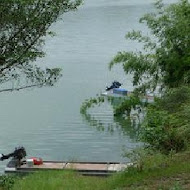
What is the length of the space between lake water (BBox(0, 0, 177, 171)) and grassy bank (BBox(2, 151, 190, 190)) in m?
3.86

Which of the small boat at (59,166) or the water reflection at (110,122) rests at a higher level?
the water reflection at (110,122)

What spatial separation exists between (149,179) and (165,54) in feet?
38.5

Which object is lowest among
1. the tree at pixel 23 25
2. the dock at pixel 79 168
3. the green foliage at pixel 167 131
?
the dock at pixel 79 168

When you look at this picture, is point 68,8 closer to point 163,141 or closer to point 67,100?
point 163,141

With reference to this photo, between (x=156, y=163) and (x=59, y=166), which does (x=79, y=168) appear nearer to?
(x=59, y=166)

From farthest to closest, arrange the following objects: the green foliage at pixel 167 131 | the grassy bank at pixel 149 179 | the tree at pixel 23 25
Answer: the green foliage at pixel 167 131 < the tree at pixel 23 25 < the grassy bank at pixel 149 179

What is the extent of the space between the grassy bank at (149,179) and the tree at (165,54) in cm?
751

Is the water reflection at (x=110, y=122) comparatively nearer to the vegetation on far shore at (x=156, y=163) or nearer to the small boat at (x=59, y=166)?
the small boat at (x=59, y=166)

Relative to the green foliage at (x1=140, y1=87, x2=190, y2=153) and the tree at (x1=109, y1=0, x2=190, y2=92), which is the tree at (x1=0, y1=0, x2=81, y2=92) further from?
the tree at (x1=109, y1=0, x2=190, y2=92)

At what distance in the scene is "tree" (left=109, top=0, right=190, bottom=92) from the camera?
17.9m

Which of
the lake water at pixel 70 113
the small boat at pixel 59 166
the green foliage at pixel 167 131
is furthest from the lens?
the lake water at pixel 70 113

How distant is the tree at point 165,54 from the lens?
58.6 feet

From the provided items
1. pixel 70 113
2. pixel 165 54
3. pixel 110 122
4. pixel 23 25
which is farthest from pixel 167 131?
pixel 70 113

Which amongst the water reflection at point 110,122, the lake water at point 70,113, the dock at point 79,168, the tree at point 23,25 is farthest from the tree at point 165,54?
the tree at point 23,25
